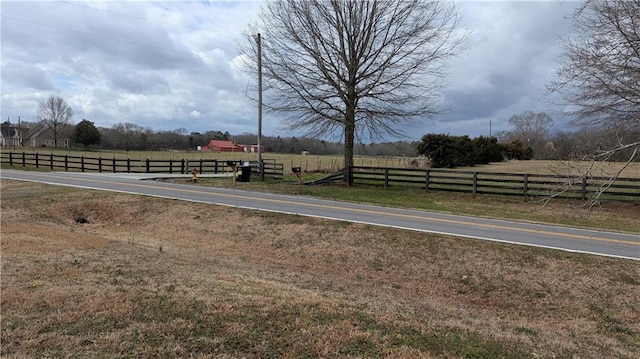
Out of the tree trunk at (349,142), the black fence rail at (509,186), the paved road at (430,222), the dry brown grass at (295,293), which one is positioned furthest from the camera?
the tree trunk at (349,142)

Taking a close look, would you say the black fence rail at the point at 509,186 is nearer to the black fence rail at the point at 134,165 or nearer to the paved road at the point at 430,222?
the paved road at the point at 430,222

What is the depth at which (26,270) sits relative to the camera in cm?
595

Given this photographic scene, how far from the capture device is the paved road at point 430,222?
9.93 m

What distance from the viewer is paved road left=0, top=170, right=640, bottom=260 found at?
9.93 m

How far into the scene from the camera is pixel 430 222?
12242mm

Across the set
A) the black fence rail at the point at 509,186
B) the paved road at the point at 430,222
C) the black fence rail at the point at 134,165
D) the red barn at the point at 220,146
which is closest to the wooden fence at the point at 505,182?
the black fence rail at the point at 509,186

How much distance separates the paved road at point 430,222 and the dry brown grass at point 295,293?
877 millimetres

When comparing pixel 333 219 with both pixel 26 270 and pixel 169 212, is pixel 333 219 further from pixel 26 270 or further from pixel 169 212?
pixel 26 270

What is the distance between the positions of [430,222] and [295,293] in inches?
285

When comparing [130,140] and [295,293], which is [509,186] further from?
[130,140]

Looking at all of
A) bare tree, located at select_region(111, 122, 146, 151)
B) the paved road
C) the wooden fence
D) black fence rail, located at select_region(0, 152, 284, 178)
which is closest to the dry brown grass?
the paved road

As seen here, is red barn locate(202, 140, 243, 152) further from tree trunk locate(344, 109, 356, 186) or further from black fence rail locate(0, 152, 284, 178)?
tree trunk locate(344, 109, 356, 186)

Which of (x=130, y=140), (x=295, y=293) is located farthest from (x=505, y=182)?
(x=130, y=140)

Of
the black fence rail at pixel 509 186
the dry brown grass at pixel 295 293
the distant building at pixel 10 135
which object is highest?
the distant building at pixel 10 135
